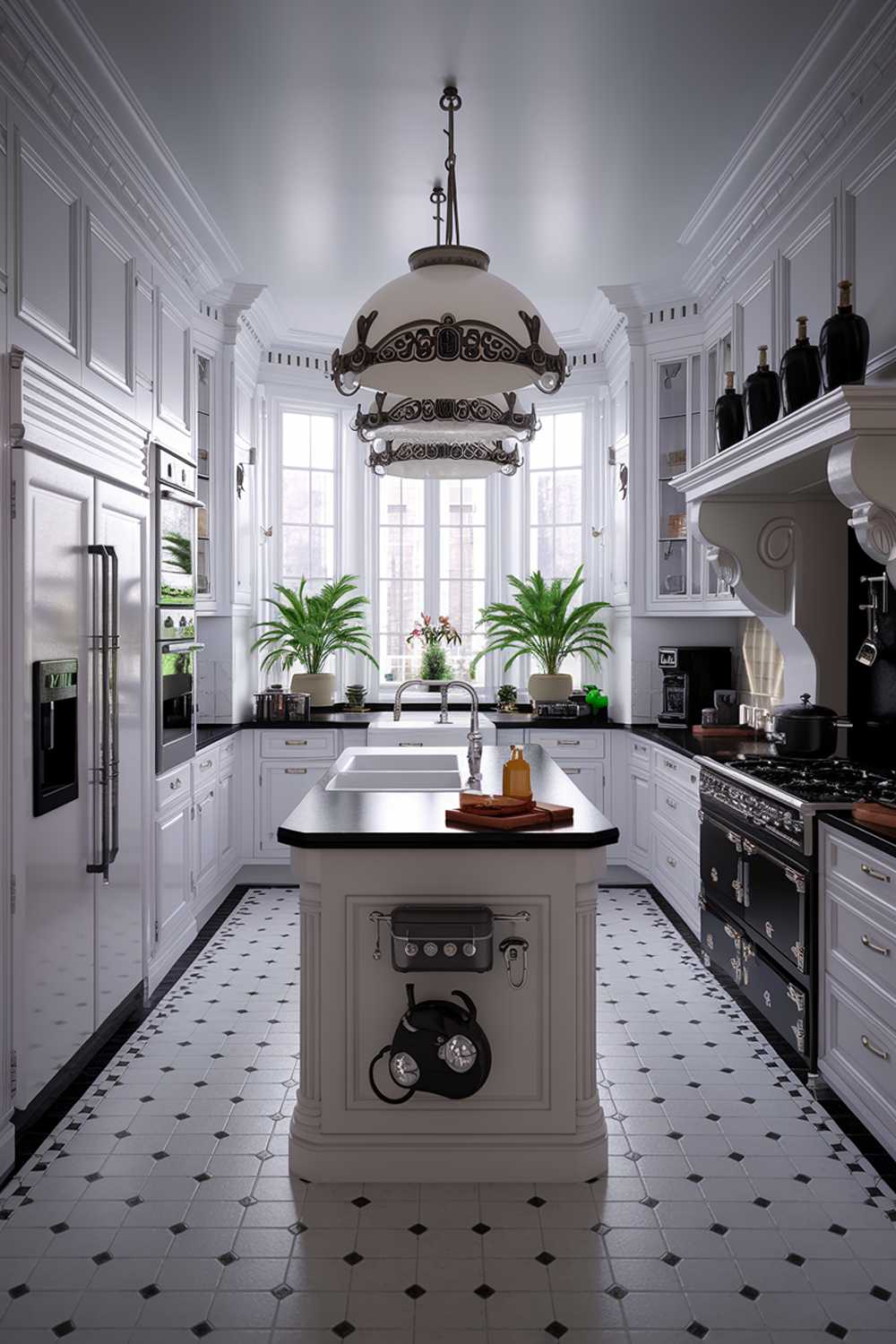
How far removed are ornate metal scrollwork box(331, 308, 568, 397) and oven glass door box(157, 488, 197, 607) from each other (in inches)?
68.4

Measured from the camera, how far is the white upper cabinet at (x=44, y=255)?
2.72 meters

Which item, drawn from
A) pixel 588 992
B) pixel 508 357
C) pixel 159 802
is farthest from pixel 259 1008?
pixel 508 357

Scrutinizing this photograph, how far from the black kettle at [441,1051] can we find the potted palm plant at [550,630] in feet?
12.1

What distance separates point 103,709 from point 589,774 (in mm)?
3190

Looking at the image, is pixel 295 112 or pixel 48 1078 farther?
pixel 295 112

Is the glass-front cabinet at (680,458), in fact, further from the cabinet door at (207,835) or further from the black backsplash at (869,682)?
the cabinet door at (207,835)

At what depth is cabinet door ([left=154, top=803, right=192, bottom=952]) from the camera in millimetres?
4086

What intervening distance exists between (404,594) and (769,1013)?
13.2 ft

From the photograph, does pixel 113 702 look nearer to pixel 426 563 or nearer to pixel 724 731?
pixel 724 731

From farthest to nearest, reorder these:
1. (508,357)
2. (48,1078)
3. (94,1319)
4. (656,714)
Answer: (656,714) < (48,1078) < (508,357) < (94,1319)

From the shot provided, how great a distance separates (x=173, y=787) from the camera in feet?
14.2

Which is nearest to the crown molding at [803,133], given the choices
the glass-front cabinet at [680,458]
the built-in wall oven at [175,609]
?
the glass-front cabinet at [680,458]

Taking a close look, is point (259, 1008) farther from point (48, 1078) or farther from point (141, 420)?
point (141, 420)

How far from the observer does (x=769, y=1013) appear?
3373 millimetres
